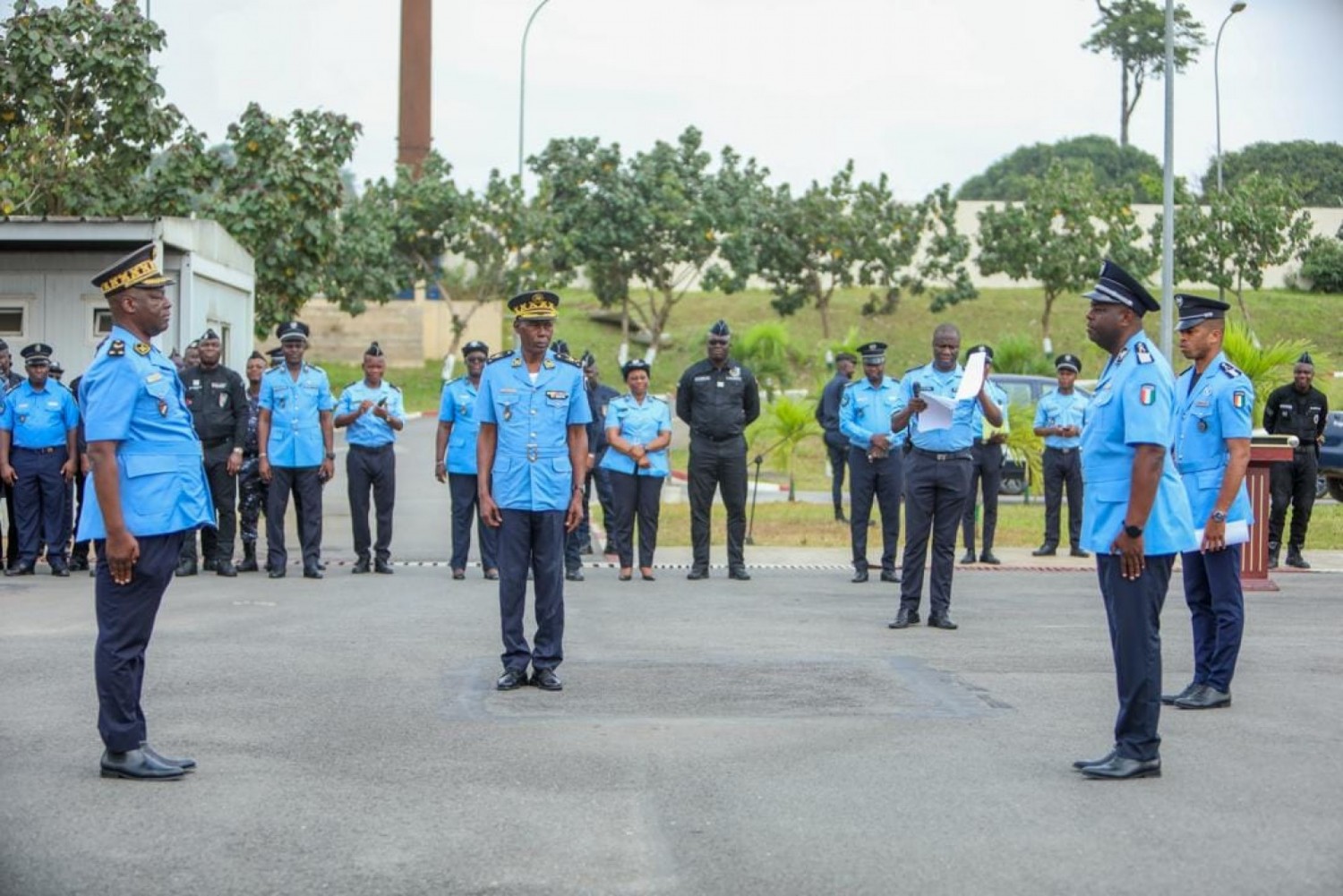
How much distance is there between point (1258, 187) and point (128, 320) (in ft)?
151

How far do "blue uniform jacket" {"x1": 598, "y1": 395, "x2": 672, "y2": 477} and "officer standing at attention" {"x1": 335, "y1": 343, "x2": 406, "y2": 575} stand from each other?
1876 millimetres

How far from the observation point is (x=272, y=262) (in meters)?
24.7

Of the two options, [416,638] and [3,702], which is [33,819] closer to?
[3,702]

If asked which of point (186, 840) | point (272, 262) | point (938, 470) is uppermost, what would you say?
point (272, 262)

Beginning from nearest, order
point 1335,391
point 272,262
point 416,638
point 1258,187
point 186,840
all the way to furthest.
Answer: point 186,840 < point 416,638 < point 272,262 < point 1335,391 < point 1258,187

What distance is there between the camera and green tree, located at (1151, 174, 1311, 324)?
48219mm

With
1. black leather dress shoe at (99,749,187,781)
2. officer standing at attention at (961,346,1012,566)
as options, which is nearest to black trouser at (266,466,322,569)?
officer standing at attention at (961,346,1012,566)

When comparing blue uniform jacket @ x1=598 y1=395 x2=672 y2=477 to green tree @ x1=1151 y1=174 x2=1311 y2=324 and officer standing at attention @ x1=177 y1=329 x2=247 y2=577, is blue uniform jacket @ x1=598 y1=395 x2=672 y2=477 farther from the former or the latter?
green tree @ x1=1151 y1=174 x2=1311 y2=324

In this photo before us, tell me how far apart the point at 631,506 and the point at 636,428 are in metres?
0.71

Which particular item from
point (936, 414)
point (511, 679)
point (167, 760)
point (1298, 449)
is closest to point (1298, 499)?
point (1298, 449)

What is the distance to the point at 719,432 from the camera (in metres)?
15.0

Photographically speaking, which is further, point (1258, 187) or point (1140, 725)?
point (1258, 187)

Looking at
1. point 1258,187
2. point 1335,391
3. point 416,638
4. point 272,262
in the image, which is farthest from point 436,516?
point 1258,187

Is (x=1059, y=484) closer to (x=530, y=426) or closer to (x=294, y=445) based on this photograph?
(x=294, y=445)
